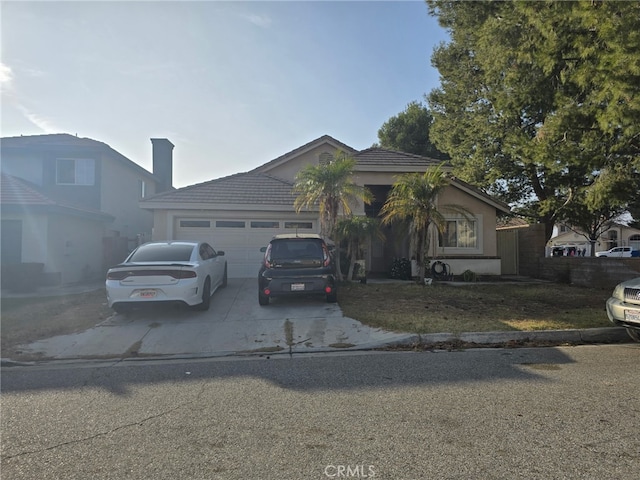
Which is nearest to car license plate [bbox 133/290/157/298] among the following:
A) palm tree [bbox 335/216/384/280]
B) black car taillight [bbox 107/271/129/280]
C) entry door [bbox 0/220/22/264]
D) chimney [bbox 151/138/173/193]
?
black car taillight [bbox 107/271/129/280]

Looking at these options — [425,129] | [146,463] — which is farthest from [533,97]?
[425,129]

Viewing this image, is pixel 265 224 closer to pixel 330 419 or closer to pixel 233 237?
pixel 233 237

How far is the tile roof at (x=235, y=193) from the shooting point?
1385cm

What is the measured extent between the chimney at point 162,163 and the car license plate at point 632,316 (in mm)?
22947

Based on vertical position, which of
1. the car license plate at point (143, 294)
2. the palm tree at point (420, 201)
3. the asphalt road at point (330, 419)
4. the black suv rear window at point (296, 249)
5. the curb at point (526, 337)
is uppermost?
the palm tree at point (420, 201)

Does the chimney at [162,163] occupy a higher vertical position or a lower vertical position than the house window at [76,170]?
higher

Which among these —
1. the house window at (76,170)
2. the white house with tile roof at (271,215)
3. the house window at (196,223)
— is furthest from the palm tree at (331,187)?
the house window at (76,170)

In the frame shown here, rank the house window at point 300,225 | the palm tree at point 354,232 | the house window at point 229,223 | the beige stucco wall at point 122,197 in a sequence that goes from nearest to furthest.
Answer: the palm tree at point 354,232 → the house window at point 229,223 → the house window at point 300,225 → the beige stucco wall at point 122,197

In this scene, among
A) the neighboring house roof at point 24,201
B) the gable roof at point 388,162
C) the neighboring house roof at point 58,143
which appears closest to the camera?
the neighboring house roof at point 24,201

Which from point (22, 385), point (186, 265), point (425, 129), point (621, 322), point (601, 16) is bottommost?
point (22, 385)

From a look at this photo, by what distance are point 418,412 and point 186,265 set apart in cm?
558

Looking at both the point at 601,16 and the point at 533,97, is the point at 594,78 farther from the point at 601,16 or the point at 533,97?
the point at 533,97

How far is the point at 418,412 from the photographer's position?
411 cm

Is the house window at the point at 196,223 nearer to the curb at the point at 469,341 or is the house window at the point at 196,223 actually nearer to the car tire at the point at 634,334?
the curb at the point at 469,341
